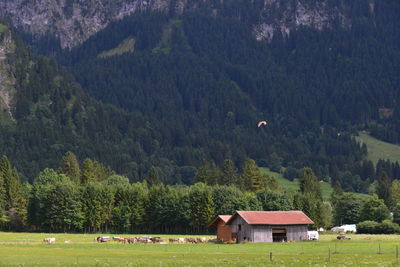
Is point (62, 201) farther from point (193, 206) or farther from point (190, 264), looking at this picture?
point (190, 264)

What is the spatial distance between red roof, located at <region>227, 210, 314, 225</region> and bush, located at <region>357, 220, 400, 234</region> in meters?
27.6

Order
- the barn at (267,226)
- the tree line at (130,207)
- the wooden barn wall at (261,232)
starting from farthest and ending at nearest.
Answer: the tree line at (130,207)
the barn at (267,226)
the wooden barn wall at (261,232)

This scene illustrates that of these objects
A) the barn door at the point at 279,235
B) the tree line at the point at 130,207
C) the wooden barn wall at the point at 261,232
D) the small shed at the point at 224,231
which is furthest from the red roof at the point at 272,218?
the tree line at the point at 130,207

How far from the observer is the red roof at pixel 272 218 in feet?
474

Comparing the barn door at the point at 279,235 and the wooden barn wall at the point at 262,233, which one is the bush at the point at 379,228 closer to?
the barn door at the point at 279,235

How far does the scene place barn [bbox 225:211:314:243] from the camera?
14375cm

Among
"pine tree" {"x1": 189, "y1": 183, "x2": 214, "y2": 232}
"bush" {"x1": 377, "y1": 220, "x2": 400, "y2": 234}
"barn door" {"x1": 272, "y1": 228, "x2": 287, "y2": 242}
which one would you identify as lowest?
"barn door" {"x1": 272, "y1": 228, "x2": 287, "y2": 242}

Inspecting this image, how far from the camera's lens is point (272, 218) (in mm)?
147500

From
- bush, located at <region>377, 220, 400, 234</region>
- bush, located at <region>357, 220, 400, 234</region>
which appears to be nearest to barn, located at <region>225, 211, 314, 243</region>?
bush, located at <region>377, 220, 400, 234</region>

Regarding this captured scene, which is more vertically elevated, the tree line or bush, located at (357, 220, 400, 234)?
the tree line

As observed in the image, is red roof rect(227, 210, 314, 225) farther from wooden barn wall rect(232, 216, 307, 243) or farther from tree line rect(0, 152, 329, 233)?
tree line rect(0, 152, 329, 233)

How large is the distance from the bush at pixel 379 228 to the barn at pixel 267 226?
2841cm

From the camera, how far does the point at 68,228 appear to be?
185 meters

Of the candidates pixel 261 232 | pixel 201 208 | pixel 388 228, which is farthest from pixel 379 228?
pixel 201 208
